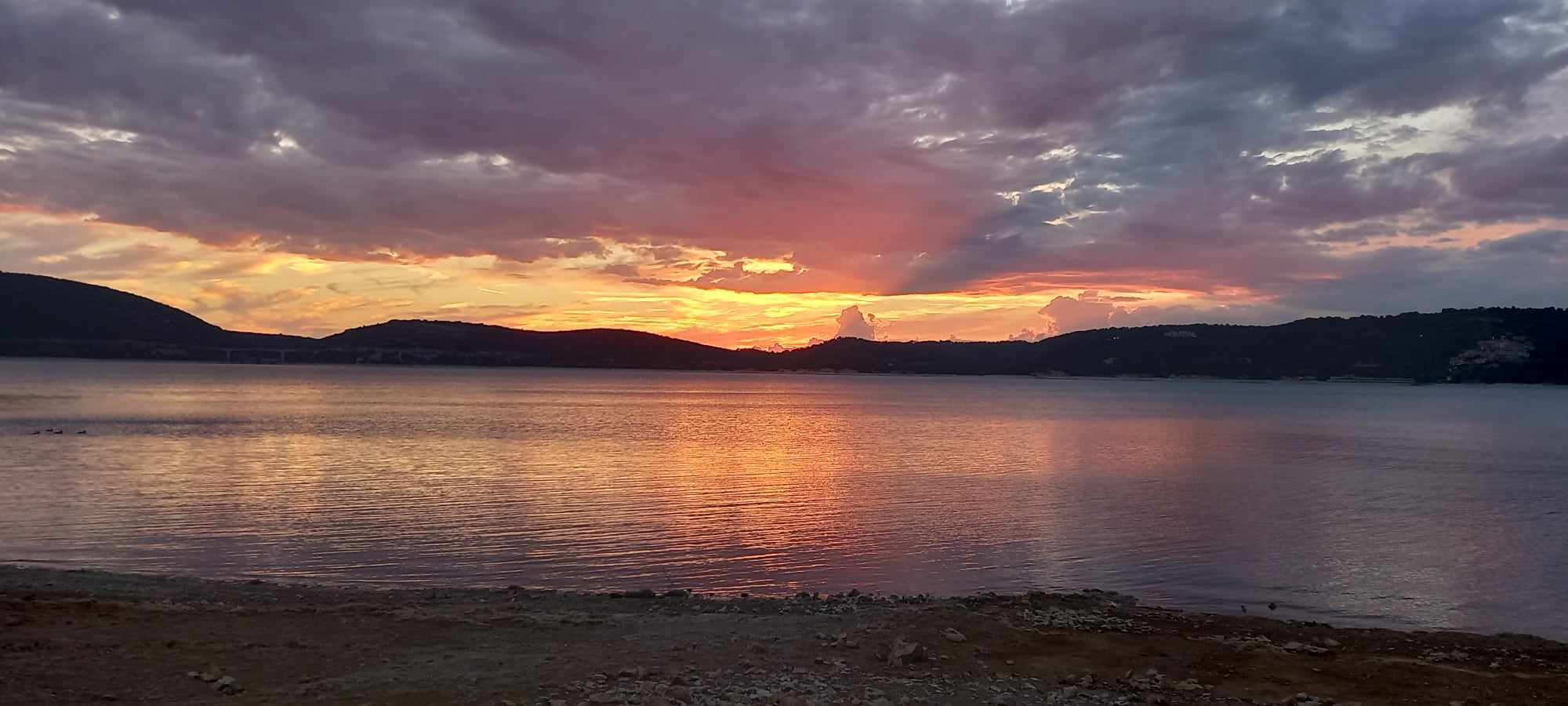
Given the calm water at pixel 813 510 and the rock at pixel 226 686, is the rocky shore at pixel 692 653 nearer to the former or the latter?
the rock at pixel 226 686

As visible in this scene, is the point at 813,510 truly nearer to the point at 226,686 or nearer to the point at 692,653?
the point at 692,653

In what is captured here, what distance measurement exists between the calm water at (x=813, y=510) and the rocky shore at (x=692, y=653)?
3075mm

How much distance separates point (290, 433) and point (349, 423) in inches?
414

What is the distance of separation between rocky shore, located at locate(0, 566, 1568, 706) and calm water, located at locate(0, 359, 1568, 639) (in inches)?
121

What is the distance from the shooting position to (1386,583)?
859 inches

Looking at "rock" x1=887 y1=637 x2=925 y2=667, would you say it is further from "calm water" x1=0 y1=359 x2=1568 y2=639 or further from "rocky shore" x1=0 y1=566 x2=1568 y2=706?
"calm water" x1=0 y1=359 x2=1568 y2=639

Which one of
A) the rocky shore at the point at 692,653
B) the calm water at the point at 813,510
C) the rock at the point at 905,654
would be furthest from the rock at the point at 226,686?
the calm water at the point at 813,510

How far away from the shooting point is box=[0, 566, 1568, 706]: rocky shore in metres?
11.4

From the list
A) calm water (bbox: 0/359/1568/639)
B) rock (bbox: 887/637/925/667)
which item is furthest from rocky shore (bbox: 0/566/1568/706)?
calm water (bbox: 0/359/1568/639)

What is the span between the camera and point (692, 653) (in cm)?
1341

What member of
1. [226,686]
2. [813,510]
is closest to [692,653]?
[226,686]

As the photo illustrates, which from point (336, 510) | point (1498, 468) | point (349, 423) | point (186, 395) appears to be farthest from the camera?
point (186, 395)

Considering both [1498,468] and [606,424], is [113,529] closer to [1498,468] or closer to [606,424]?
[606,424]

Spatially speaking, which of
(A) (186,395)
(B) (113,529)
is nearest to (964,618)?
(B) (113,529)
